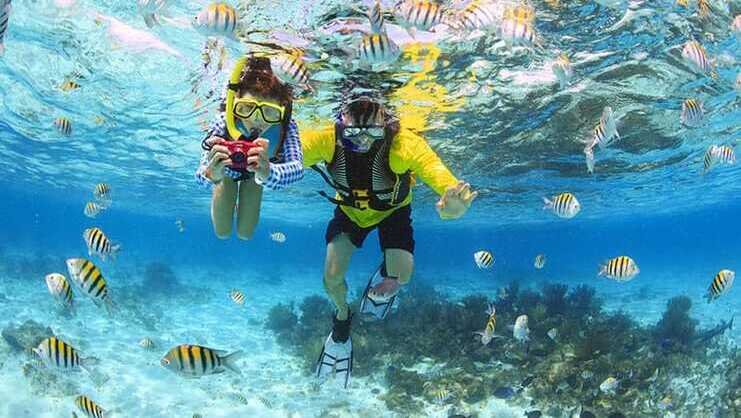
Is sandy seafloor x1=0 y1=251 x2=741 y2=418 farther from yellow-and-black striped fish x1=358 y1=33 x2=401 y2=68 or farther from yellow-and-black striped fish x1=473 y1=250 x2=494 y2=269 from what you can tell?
yellow-and-black striped fish x1=358 y1=33 x2=401 y2=68

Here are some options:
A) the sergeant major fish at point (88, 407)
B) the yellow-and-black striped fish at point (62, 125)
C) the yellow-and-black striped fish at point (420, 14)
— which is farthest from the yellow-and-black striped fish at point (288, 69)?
the yellow-and-black striped fish at point (62, 125)

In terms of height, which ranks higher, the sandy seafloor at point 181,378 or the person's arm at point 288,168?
the person's arm at point 288,168

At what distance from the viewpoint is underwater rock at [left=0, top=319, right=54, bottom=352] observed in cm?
1558

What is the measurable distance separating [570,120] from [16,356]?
2045cm

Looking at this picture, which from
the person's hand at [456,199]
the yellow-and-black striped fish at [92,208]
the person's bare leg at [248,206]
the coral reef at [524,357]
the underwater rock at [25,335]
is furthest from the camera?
the underwater rock at [25,335]

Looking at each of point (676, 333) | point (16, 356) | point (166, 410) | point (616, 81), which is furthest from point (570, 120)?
point (16, 356)

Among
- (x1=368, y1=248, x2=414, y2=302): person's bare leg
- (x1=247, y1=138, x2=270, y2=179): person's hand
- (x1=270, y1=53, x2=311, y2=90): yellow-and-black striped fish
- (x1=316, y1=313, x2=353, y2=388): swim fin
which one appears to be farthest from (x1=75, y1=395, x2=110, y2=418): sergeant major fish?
(x1=270, y1=53, x2=311, y2=90): yellow-and-black striped fish

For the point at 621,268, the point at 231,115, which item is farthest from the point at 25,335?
the point at 621,268

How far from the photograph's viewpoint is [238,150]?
4.91 meters

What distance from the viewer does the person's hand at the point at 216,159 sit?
4855 mm

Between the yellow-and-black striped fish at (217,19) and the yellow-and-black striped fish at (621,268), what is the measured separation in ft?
23.6

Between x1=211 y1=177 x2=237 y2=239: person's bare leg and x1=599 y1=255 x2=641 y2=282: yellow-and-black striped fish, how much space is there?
6.40m

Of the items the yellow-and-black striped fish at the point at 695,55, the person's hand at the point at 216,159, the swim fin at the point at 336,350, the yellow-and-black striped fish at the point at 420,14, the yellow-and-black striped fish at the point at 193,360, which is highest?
the yellow-and-black striped fish at the point at 695,55

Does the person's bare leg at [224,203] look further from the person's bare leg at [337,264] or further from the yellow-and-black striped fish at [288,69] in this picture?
the person's bare leg at [337,264]
